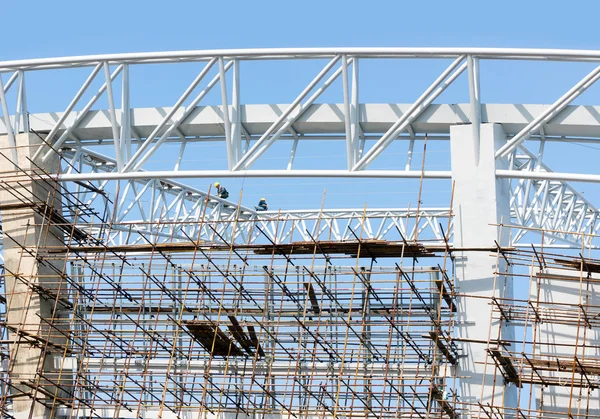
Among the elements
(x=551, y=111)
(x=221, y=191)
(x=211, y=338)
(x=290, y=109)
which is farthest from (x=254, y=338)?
(x=221, y=191)

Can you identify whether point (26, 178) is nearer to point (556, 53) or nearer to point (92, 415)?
point (92, 415)

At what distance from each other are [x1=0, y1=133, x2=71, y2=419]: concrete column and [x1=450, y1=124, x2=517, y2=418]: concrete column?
9.92 metres

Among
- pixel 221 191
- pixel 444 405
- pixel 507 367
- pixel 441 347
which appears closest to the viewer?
pixel 507 367

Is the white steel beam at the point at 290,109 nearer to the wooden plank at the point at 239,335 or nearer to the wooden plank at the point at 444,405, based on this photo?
the wooden plank at the point at 239,335

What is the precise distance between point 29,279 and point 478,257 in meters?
11.4

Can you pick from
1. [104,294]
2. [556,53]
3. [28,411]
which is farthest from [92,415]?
[556,53]

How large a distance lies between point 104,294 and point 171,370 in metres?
2.87

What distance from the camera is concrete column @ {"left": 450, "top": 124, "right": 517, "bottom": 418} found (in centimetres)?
2442

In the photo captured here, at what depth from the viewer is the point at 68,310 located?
2992 cm

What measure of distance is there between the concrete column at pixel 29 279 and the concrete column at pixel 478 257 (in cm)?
992

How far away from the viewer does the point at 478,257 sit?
24953mm

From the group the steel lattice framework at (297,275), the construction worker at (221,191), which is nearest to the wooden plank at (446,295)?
the steel lattice framework at (297,275)

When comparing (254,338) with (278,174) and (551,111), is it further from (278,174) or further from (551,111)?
(551,111)

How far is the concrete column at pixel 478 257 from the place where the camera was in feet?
80.1
